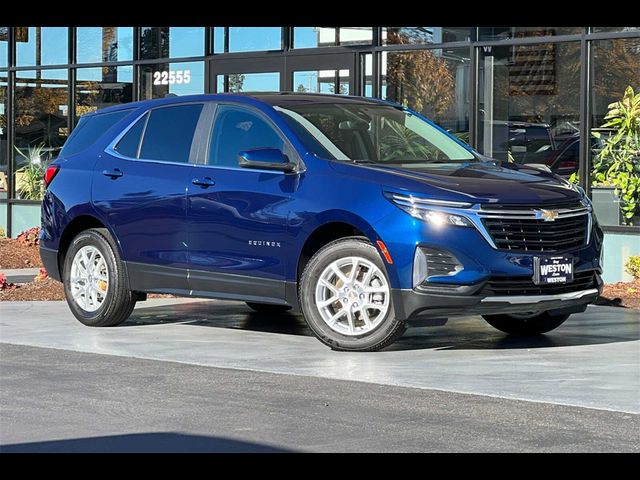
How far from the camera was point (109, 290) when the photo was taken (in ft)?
38.7

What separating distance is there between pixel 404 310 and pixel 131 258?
110 inches

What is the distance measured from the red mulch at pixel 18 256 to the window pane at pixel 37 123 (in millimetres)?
2805

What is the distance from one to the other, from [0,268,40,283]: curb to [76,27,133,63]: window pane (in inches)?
219

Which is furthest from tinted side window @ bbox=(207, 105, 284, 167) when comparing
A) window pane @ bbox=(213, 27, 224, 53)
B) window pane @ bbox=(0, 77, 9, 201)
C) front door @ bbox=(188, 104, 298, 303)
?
window pane @ bbox=(0, 77, 9, 201)

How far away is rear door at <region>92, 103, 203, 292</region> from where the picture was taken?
445 inches

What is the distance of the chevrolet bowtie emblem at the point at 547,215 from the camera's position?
32.9 feet

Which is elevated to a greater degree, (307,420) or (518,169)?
(518,169)

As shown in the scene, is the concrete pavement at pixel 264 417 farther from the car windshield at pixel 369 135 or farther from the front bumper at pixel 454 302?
the car windshield at pixel 369 135

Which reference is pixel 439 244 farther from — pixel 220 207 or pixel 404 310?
pixel 220 207

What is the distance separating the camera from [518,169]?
11.1 m

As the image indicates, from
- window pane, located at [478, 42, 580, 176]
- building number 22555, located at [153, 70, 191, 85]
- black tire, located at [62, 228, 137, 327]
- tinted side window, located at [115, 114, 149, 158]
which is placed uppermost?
building number 22555, located at [153, 70, 191, 85]

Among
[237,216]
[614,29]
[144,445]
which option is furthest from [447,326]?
[614,29]

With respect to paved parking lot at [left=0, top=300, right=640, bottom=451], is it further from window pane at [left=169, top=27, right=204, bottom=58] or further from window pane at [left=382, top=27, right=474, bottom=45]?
window pane at [left=169, top=27, right=204, bottom=58]
